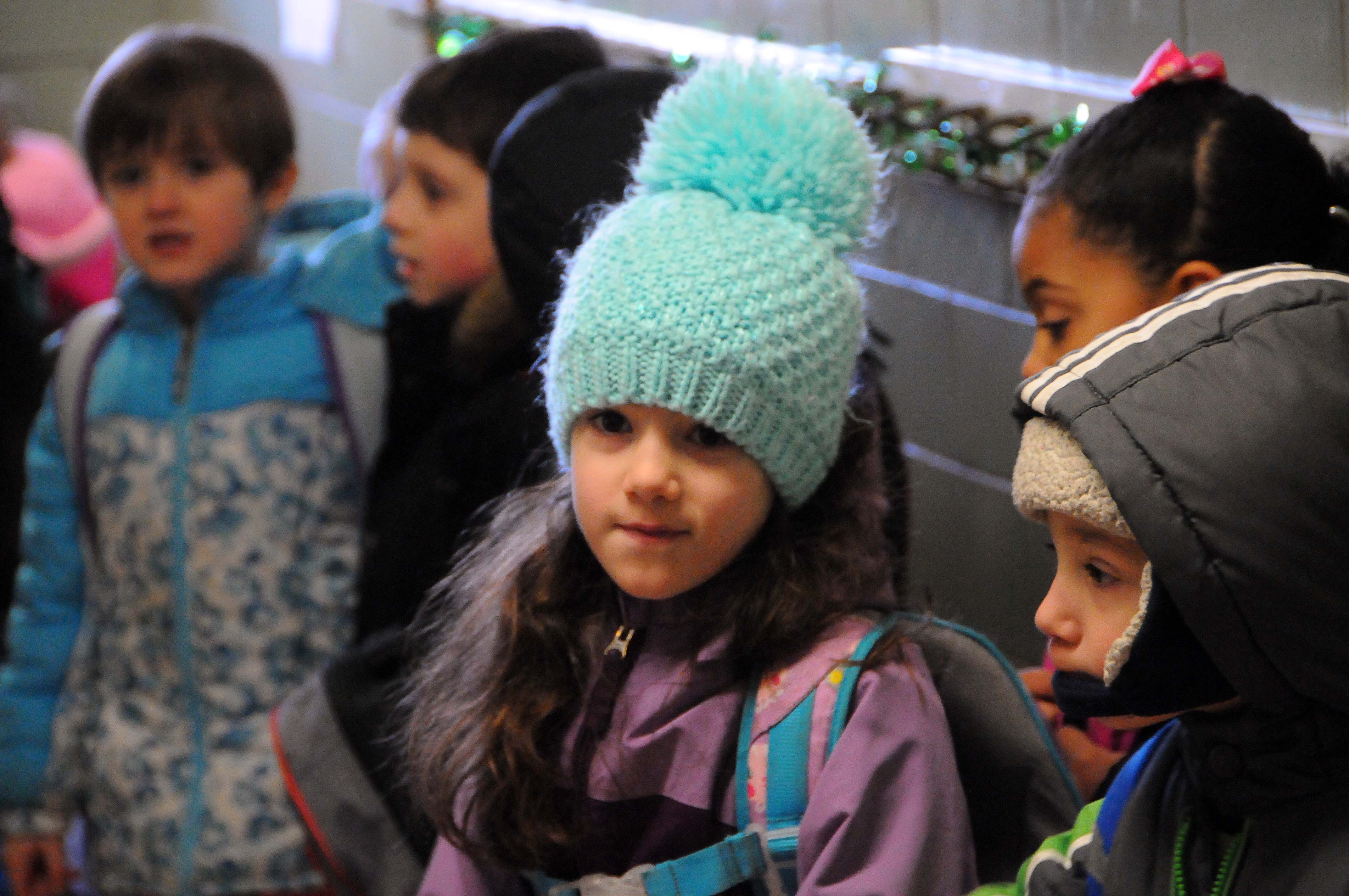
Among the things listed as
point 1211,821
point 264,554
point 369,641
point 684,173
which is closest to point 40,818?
point 264,554

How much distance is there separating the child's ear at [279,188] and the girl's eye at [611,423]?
1206 millimetres

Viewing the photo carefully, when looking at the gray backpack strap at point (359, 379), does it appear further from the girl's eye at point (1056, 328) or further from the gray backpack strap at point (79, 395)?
the girl's eye at point (1056, 328)

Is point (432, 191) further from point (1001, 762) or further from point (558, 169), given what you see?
point (1001, 762)

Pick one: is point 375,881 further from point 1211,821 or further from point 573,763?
point 1211,821

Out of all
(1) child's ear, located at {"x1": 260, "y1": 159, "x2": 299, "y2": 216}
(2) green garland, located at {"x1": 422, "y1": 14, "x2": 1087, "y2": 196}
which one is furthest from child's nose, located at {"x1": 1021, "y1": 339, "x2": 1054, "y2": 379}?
(1) child's ear, located at {"x1": 260, "y1": 159, "x2": 299, "y2": 216}

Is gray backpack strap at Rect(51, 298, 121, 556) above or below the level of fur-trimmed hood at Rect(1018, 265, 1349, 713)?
below

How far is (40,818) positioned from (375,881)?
0.80 meters

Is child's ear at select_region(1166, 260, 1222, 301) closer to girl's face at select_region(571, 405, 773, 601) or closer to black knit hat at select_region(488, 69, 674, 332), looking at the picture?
girl's face at select_region(571, 405, 773, 601)

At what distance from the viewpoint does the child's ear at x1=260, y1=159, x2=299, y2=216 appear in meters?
2.35

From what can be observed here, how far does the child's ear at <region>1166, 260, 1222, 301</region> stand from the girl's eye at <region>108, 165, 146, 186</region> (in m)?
1.63

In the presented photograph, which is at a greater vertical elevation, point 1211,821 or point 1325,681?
point 1325,681

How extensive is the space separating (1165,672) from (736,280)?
534 mm

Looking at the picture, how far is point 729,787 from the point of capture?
1.33 m

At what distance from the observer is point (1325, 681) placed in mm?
937
